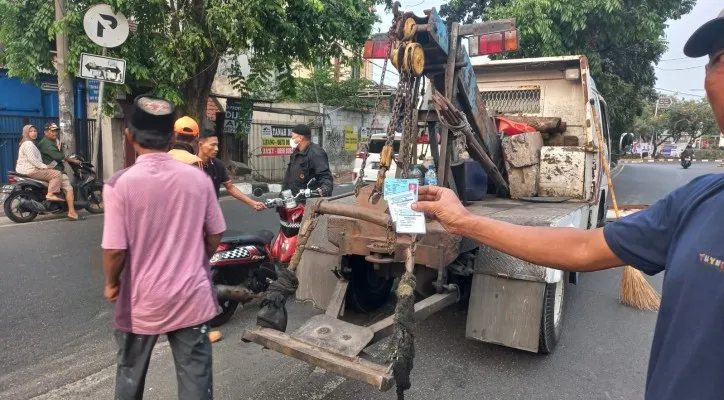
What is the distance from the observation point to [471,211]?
4223 millimetres

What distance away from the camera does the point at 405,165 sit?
3.05m

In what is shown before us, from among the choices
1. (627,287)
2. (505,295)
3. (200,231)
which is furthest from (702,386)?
(627,287)

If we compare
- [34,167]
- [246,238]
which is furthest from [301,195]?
[34,167]

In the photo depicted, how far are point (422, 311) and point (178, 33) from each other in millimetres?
7811

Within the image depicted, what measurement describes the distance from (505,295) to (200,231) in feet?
6.84

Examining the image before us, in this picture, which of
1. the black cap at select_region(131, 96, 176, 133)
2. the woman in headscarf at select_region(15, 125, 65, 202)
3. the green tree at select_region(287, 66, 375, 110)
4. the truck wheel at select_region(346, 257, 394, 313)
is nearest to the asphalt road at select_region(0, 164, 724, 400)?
the truck wheel at select_region(346, 257, 394, 313)

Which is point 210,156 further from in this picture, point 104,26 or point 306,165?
point 104,26

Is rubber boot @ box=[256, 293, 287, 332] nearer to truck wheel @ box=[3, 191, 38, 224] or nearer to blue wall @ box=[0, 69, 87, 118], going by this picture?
truck wheel @ box=[3, 191, 38, 224]

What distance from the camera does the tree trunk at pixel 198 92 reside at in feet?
35.2

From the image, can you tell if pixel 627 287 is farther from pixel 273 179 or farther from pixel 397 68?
pixel 273 179

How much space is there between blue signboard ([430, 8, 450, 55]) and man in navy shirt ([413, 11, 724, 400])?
224 centimetres

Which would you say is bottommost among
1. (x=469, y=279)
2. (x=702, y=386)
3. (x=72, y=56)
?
(x=469, y=279)

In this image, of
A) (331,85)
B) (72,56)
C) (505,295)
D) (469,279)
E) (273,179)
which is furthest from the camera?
(331,85)

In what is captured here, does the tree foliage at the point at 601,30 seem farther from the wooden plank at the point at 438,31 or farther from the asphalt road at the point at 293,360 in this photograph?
the wooden plank at the point at 438,31
